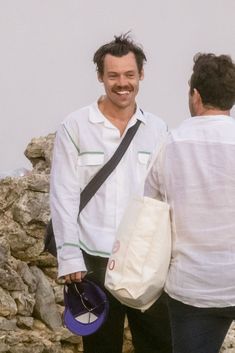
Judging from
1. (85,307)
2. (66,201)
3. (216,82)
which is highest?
(216,82)

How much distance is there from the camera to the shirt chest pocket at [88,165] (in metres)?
3.94

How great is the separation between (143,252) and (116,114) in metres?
1.32

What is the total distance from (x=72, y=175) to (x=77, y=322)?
2.55 feet

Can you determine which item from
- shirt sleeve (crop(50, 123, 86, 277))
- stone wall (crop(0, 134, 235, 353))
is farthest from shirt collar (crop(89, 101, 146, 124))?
stone wall (crop(0, 134, 235, 353))

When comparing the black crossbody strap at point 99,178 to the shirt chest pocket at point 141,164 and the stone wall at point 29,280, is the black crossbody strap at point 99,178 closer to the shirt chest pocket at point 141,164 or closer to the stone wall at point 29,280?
the shirt chest pocket at point 141,164

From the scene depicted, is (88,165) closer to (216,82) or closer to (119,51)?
(119,51)

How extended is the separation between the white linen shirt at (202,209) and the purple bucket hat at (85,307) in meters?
1.04

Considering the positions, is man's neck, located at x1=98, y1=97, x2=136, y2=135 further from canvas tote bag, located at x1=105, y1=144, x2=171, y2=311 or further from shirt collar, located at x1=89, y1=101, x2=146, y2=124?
canvas tote bag, located at x1=105, y1=144, x2=171, y2=311

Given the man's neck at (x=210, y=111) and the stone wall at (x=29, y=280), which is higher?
the man's neck at (x=210, y=111)

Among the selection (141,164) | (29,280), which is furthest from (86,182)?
(29,280)

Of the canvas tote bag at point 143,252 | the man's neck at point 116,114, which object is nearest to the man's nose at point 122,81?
the man's neck at point 116,114

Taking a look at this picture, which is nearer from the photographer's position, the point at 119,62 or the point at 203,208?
the point at 203,208

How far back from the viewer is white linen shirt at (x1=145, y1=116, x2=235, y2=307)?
283cm

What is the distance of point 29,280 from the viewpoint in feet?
21.0
